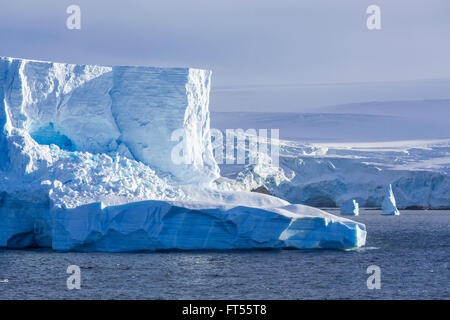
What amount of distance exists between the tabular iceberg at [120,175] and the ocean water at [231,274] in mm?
537

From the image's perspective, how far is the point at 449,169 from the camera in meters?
49.5

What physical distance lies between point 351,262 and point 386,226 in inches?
543

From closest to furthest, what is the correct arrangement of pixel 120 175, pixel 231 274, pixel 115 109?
pixel 231 274, pixel 120 175, pixel 115 109

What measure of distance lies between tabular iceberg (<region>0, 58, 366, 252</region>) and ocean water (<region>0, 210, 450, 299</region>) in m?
0.54

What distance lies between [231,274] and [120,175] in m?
5.16

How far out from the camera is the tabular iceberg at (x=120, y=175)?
2097 centimetres

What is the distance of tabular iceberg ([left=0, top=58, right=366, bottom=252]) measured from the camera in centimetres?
2097

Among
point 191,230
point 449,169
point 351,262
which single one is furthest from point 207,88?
point 449,169

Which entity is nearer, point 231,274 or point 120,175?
point 231,274

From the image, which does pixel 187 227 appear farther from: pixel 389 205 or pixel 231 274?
pixel 389 205

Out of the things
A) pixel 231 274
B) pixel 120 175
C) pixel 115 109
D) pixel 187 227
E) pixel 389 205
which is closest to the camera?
pixel 231 274

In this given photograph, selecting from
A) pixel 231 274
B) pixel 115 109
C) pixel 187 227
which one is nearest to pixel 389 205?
pixel 115 109

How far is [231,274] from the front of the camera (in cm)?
1847
